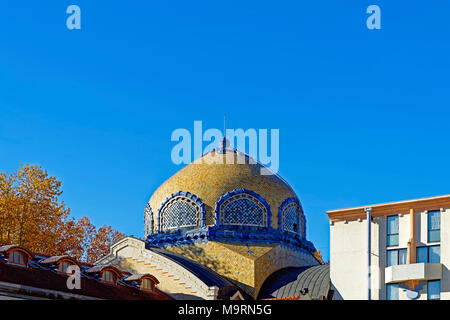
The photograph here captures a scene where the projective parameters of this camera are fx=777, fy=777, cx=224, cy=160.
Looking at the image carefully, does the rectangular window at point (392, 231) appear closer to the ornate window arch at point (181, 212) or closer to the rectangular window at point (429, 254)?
the rectangular window at point (429, 254)

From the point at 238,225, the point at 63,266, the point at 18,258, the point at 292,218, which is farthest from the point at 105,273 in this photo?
the point at 292,218

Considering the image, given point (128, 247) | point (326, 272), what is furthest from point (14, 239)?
point (326, 272)

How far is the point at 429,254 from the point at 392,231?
204 centimetres

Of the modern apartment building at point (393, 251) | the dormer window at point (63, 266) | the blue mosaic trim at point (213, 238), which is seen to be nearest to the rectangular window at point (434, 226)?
the modern apartment building at point (393, 251)

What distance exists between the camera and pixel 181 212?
159 ft

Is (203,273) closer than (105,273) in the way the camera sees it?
No

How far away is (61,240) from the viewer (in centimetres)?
5181

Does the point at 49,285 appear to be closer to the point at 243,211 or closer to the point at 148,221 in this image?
the point at 243,211

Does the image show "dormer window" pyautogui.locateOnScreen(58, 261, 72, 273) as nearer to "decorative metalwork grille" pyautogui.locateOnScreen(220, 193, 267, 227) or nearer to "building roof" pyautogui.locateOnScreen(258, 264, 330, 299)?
"building roof" pyautogui.locateOnScreen(258, 264, 330, 299)

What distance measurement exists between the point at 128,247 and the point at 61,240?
8.67 metres

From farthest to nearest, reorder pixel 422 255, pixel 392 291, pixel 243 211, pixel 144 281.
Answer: pixel 243 211 → pixel 144 281 → pixel 392 291 → pixel 422 255

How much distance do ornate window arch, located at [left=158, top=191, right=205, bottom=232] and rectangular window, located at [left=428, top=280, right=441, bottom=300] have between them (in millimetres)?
18635
